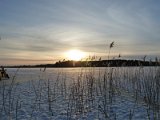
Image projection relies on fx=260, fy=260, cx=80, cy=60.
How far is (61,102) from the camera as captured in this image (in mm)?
7566

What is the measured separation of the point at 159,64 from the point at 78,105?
3363mm

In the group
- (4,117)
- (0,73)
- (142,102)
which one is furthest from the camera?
(0,73)

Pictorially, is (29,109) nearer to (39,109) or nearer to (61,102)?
(39,109)

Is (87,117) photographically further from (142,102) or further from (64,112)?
(142,102)

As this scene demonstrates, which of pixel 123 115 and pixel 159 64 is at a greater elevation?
pixel 159 64

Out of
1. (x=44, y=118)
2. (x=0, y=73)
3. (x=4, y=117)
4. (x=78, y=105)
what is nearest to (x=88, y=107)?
(x=78, y=105)

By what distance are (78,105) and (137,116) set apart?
1.48 m

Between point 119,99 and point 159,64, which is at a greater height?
point 159,64

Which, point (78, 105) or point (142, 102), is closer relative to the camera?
point (78, 105)

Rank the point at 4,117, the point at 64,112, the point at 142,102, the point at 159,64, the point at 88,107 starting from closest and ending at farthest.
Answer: the point at 4,117
the point at 64,112
the point at 88,107
the point at 142,102
the point at 159,64

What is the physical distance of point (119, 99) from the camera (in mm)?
7988

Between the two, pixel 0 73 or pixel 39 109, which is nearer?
pixel 39 109

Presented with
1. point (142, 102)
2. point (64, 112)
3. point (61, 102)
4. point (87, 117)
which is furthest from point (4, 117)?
point (142, 102)

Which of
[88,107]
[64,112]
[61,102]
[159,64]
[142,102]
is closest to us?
[64,112]
